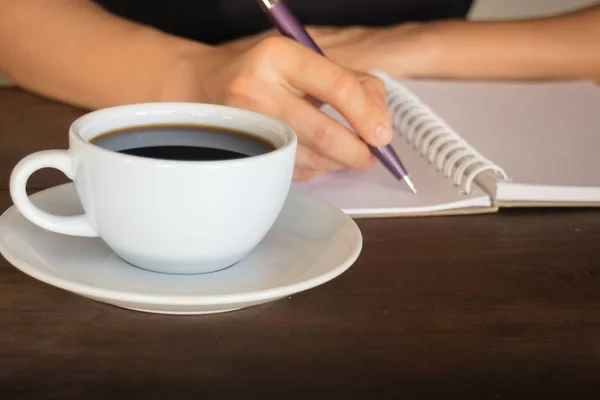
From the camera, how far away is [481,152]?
2.46 ft

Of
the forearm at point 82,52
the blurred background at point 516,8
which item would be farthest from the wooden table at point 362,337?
the blurred background at point 516,8

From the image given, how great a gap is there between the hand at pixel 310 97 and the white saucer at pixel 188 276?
0.11m

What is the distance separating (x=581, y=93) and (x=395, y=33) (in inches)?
10.4

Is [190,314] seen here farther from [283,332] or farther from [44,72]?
[44,72]

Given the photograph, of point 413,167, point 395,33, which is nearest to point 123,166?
point 413,167

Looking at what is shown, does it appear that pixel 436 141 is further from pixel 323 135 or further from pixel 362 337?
pixel 362 337

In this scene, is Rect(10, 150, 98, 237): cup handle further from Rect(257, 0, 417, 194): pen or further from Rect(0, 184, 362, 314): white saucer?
Rect(257, 0, 417, 194): pen

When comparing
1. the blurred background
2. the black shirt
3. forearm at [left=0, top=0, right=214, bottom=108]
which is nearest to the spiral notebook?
forearm at [left=0, top=0, right=214, bottom=108]

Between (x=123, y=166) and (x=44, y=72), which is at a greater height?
(x=123, y=166)

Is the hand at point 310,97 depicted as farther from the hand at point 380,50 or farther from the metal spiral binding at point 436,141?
the hand at point 380,50

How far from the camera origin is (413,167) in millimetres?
736

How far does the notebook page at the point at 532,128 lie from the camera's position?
664 mm

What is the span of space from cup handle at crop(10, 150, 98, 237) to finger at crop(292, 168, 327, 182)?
25cm

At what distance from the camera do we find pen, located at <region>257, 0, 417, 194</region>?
67 centimetres
